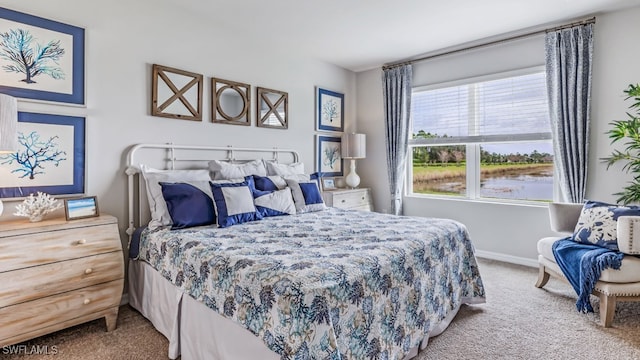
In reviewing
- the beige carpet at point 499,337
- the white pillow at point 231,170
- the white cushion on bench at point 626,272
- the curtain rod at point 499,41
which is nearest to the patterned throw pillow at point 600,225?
the white cushion on bench at point 626,272

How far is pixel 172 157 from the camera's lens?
300 cm

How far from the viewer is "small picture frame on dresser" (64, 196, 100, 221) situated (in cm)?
219

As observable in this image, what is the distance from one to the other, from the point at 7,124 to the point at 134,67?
110 cm

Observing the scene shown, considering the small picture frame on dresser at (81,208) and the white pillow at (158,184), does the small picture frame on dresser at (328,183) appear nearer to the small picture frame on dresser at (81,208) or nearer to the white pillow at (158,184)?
the white pillow at (158,184)

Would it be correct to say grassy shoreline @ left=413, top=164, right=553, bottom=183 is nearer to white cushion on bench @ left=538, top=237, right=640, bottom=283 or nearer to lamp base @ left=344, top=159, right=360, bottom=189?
lamp base @ left=344, top=159, right=360, bottom=189

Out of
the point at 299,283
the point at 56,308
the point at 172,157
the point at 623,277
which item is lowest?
the point at 56,308

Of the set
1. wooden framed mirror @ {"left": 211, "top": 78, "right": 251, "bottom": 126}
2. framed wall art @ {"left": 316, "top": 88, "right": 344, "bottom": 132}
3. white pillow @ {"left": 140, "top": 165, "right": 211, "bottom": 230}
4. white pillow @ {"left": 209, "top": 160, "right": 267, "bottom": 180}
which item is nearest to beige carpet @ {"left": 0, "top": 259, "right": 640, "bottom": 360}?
white pillow @ {"left": 140, "top": 165, "right": 211, "bottom": 230}

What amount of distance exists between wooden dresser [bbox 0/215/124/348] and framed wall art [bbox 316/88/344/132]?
113 inches

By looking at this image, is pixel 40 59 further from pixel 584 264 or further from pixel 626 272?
pixel 626 272

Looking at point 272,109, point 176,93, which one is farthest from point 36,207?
point 272,109

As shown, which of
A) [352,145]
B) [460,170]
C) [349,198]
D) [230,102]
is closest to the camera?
[230,102]

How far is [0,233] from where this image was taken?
1.81 m

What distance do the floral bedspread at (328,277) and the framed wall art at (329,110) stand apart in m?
2.17

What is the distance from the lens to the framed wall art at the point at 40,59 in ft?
7.18
